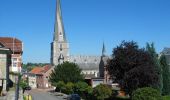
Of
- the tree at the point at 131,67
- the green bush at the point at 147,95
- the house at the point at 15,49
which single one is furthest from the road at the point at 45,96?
the green bush at the point at 147,95

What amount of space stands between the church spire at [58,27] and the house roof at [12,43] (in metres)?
92.7

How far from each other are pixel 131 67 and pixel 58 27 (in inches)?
4326

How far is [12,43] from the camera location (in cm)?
6216

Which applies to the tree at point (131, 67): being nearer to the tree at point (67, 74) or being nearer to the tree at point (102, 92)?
the tree at point (102, 92)

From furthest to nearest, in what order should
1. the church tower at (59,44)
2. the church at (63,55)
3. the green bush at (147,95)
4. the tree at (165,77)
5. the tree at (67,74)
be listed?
the church tower at (59,44), the church at (63,55), the tree at (67,74), the tree at (165,77), the green bush at (147,95)

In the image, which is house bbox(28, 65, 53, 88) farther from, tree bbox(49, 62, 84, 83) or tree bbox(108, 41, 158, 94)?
tree bbox(108, 41, 158, 94)

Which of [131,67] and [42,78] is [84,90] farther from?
[42,78]

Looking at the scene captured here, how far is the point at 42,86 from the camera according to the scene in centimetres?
13200

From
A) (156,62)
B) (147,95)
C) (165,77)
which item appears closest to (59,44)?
(165,77)

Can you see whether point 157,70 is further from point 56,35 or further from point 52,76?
point 56,35

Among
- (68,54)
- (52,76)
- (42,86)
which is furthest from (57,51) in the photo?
(52,76)

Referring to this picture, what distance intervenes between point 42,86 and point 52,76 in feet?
134

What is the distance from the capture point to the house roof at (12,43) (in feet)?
198

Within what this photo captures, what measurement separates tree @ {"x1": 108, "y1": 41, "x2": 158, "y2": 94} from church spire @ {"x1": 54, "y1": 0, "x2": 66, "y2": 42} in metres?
105
